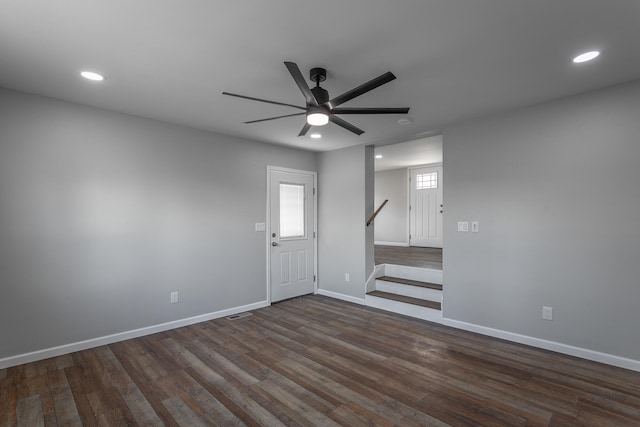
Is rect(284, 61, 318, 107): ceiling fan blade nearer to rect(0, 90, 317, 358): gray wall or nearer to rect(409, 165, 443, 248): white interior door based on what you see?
rect(0, 90, 317, 358): gray wall

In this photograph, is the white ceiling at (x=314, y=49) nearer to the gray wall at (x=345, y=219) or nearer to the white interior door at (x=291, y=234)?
the gray wall at (x=345, y=219)

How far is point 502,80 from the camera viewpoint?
276 cm

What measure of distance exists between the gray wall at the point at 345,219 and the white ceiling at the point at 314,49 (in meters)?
1.90

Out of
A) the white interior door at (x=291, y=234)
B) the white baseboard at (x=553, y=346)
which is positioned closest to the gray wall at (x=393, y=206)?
the white interior door at (x=291, y=234)

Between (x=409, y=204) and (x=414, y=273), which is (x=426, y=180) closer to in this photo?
(x=409, y=204)

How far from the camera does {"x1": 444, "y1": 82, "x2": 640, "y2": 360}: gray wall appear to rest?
2898mm

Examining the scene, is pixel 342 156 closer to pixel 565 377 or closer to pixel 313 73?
pixel 313 73

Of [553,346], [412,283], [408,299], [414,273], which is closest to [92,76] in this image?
[408,299]

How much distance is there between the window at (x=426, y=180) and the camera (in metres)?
7.97

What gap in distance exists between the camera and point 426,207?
8109 millimetres

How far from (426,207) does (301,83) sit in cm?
670

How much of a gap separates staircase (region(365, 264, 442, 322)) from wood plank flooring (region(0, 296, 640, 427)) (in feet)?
1.86

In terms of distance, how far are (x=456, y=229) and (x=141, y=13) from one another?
3805 mm

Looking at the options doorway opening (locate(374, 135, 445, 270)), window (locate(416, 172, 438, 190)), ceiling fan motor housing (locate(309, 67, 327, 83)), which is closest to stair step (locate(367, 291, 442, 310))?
doorway opening (locate(374, 135, 445, 270))
